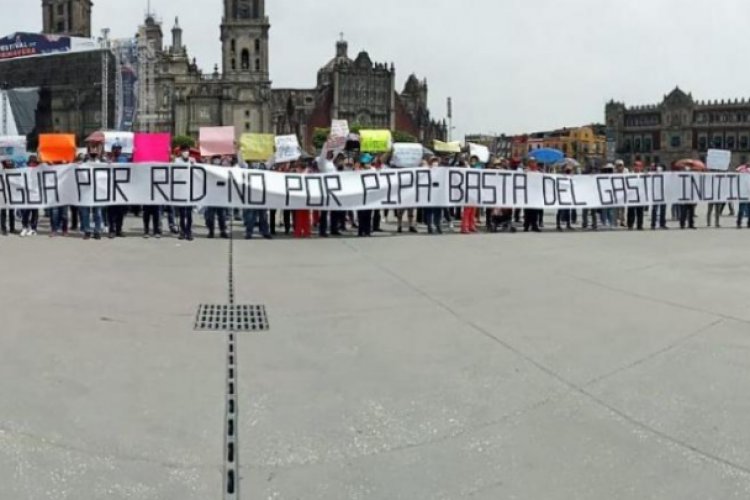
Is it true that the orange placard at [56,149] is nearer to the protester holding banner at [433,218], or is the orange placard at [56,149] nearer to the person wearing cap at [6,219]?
the person wearing cap at [6,219]

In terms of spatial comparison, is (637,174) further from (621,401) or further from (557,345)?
(621,401)

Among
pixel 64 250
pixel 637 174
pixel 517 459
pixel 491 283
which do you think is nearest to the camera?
pixel 517 459

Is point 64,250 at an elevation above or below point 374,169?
below

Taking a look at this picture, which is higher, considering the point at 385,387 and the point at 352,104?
the point at 352,104

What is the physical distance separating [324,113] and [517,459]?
148855 millimetres

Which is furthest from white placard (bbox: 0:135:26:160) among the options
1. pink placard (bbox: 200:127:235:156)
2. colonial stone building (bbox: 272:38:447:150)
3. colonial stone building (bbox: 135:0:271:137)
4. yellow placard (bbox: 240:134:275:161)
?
colonial stone building (bbox: 272:38:447:150)

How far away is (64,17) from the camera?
515 ft

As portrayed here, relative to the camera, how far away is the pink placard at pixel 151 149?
16656 millimetres

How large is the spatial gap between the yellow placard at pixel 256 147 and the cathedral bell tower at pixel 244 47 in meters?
108

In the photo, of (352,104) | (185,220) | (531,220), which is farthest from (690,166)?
(352,104)

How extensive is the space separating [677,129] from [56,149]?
152 metres

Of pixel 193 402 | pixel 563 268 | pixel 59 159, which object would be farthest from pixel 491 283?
pixel 59 159

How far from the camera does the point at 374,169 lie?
1675cm

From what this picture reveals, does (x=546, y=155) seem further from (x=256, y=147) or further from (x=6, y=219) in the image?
(x=6, y=219)
